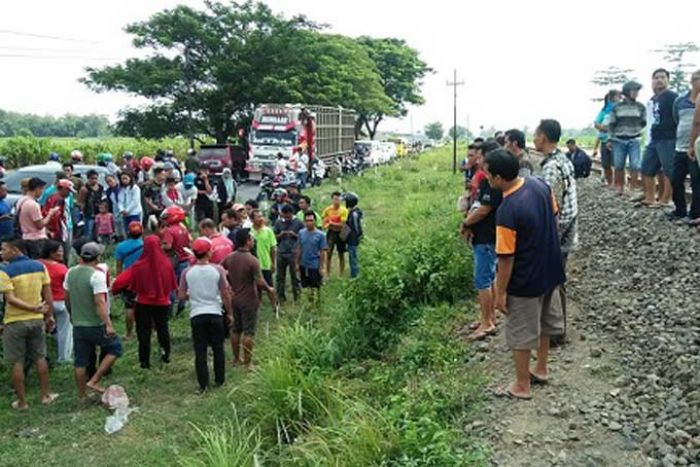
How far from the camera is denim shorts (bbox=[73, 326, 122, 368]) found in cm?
631

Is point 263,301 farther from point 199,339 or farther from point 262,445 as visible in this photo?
point 262,445

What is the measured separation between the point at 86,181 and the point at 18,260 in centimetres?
554

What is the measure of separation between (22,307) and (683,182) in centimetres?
686

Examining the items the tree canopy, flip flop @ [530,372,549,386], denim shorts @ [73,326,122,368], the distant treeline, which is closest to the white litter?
denim shorts @ [73,326,122,368]

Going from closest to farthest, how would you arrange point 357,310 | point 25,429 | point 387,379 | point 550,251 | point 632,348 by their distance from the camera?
1. point 550,251
2. point 632,348
3. point 387,379
4. point 25,429
5. point 357,310

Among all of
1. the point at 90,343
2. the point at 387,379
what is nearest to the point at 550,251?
the point at 387,379

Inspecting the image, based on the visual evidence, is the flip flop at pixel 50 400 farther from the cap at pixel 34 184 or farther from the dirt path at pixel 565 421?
the dirt path at pixel 565 421

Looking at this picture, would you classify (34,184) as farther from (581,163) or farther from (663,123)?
(581,163)

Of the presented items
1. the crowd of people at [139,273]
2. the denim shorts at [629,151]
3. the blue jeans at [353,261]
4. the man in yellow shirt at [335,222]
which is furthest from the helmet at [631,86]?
the blue jeans at [353,261]

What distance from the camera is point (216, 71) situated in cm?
3183

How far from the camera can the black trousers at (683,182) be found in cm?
679

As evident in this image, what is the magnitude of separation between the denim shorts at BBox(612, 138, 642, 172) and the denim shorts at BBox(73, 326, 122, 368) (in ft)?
24.1

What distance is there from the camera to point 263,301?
10.1 metres

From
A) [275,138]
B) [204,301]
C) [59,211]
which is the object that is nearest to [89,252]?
[204,301]
